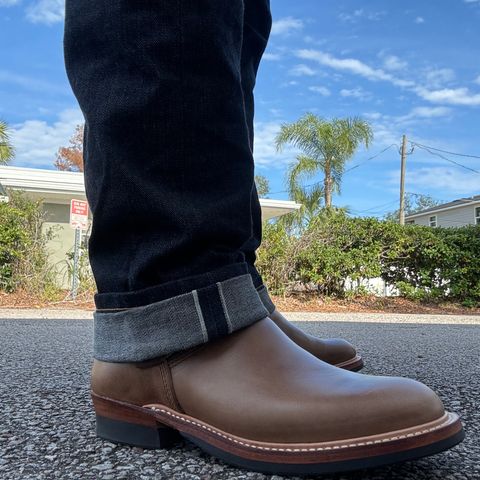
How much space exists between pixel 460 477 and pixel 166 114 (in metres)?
0.57

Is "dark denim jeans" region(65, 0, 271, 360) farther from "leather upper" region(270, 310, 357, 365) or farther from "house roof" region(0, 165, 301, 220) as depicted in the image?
"house roof" region(0, 165, 301, 220)

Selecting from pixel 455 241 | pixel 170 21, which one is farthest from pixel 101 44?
pixel 455 241

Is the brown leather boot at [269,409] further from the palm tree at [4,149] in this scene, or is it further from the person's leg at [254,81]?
the palm tree at [4,149]

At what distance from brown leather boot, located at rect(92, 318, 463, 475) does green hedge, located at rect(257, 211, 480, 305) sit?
672 centimetres

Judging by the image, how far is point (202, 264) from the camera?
680 millimetres

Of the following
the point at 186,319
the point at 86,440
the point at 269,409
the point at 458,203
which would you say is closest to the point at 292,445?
the point at 269,409

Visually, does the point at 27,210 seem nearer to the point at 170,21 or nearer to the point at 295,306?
the point at 295,306

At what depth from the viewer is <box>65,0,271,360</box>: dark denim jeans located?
655 mm

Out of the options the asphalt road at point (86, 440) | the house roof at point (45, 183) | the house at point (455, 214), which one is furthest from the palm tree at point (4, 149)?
the house at point (455, 214)

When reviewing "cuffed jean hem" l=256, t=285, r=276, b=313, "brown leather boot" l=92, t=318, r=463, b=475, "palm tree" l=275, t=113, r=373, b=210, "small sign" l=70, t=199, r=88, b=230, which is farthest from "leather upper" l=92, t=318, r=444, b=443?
"palm tree" l=275, t=113, r=373, b=210

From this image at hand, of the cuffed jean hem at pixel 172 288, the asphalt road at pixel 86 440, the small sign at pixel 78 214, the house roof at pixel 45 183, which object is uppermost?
the house roof at pixel 45 183

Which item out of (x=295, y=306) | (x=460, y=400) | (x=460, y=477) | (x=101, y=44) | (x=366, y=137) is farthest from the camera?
(x=366, y=137)

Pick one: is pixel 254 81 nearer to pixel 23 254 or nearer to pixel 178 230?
pixel 178 230

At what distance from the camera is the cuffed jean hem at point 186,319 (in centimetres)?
67
